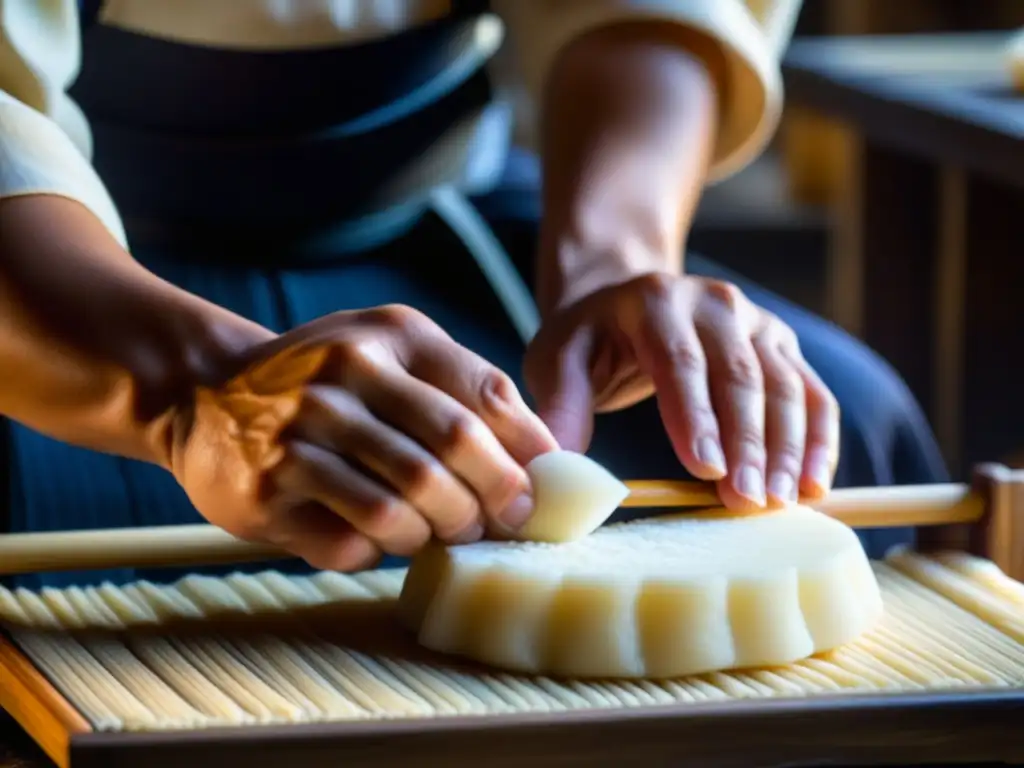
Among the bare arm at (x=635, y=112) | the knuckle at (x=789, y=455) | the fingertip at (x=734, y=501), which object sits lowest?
the fingertip at (x=734, y=501)

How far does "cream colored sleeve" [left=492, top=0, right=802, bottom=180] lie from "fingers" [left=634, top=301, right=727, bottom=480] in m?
0.31

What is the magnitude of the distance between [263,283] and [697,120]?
28cm

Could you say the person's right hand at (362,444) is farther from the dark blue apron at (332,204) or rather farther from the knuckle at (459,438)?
A: the dark blue apron at (332,204)

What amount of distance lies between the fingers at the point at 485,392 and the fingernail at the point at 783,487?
11 centimetres

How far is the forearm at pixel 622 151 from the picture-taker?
933mm

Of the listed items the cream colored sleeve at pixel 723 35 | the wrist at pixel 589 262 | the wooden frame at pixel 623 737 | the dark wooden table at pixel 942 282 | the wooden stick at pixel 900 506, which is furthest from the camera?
the dark wooden table at pixel 942 282

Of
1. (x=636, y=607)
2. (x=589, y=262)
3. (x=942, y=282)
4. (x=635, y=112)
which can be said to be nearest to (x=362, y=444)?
(x=636, y=607)

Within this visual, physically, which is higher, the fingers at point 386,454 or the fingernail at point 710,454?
the fingers at point 386,454

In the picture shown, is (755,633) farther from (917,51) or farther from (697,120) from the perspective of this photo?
(917,51)

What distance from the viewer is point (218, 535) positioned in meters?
0.69

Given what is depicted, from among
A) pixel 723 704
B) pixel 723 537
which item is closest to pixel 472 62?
pixel 723 537

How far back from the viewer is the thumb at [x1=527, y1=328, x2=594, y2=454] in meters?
0.74

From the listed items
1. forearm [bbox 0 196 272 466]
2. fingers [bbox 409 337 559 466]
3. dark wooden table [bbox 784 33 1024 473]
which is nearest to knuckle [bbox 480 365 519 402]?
fingers [bbox 409 337 559 466]

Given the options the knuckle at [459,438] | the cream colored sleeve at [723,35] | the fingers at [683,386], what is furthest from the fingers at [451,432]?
the cream colored sleeve at [723,35]
